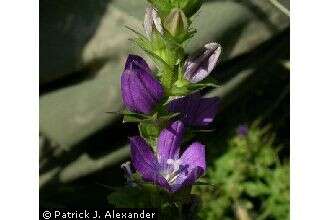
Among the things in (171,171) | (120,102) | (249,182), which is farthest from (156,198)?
(249,182)

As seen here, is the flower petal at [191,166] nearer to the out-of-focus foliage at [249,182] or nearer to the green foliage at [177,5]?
the green foliage at [177,5]

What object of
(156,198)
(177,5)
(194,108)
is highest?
(177,5)

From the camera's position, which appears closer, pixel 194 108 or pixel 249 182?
pixel 194 108

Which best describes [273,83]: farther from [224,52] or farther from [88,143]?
[88,143]

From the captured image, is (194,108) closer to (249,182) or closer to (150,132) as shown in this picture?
(150,132)

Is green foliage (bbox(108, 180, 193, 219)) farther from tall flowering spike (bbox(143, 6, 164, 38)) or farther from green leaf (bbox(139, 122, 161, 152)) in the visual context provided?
→ tall flowering spike (bbox(143, 6, 164, 38))

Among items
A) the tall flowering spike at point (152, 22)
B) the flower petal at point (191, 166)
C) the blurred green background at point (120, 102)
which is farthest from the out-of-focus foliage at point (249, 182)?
the tall flowering spike at point (152, 22)
